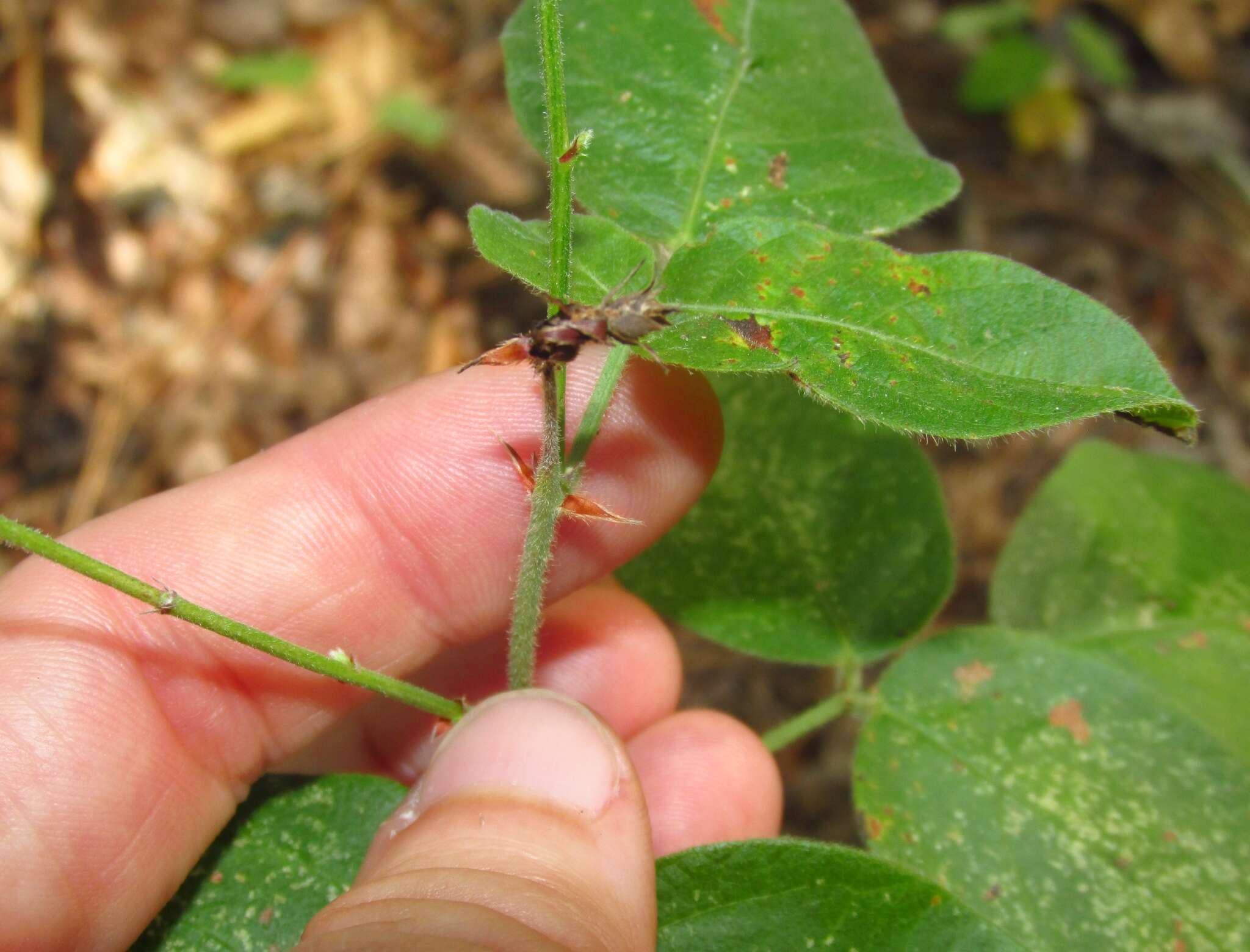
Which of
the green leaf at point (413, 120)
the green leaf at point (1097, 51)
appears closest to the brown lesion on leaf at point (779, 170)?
the green leaf at point (413, 120)

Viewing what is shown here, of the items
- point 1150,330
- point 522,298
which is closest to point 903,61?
point 1150,330

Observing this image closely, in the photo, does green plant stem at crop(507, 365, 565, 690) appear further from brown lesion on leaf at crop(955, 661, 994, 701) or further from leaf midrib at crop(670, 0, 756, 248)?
brown lesion on leaf at crop(955, 661, 994, 701)

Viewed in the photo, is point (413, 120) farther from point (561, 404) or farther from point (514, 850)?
point (514, 850)

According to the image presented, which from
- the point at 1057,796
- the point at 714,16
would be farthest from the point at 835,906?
the point at 714,16

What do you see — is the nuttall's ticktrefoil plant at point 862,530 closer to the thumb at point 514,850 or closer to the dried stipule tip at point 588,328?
the dried stipule tip at point 588,328

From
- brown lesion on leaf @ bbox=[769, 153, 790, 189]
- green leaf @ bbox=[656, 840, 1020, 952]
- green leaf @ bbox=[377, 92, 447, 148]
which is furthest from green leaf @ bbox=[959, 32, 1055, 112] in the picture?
green leaf @ bbox=[656, 840, 1020, 952]

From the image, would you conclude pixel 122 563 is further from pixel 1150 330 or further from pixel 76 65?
pixel 1150 330
